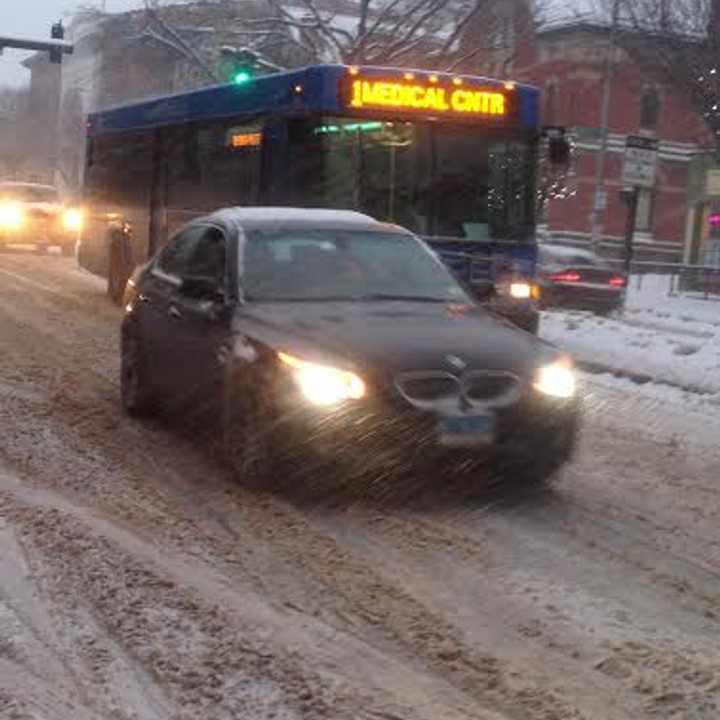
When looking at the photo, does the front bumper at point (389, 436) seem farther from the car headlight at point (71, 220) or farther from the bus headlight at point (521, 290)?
the car headlight at point (71, 220)

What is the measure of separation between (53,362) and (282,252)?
4.05 m

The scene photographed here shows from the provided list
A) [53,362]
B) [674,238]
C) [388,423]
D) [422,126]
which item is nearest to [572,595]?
[388,423]

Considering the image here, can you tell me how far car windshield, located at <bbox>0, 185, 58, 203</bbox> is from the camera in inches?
1153

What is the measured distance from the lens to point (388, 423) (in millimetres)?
6527

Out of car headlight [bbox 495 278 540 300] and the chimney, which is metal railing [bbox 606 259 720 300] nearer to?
the chimney

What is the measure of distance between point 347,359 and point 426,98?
638cm

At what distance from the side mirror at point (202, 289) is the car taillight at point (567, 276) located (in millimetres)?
13684

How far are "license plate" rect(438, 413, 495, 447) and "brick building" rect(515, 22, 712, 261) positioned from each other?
4132cm

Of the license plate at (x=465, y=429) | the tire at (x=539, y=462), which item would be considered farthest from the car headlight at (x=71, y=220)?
the license plate at (x=465, y=429)

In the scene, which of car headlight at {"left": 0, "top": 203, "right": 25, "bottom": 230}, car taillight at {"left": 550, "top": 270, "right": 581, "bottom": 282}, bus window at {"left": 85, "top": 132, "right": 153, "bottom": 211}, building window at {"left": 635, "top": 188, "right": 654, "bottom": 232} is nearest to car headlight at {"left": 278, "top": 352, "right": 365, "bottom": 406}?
bus window at {"left": 85, "top": 132, "right": 153, "bottom": 211}

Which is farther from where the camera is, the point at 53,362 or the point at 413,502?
the point at 53,362

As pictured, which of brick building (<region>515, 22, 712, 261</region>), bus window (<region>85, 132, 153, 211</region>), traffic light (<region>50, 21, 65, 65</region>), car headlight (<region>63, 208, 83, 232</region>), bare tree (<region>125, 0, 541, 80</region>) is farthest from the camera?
brick building (<region>515, 22, 712, 261</region>)

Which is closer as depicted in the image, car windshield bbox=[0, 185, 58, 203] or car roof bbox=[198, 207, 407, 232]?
car roof bbox=[198, 207, 407, 232]

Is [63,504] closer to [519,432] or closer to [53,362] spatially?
[519,432]
